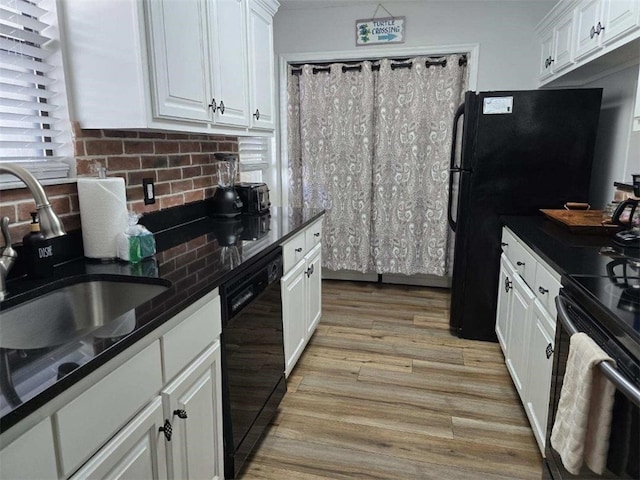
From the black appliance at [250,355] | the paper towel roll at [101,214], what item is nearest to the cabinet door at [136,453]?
the black appliance at [250,355]

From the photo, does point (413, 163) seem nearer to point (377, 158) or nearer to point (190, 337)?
point (377, 158)

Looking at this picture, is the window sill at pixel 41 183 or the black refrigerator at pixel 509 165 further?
the black refrigerator at pixel 509 165

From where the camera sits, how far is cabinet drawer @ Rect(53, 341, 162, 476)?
0.84m

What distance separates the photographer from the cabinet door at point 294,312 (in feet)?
7.26

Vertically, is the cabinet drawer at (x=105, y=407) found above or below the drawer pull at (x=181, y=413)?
above

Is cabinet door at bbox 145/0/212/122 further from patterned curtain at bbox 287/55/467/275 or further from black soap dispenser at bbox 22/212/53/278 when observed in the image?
patterned curtain at bbox 287/55/467/275

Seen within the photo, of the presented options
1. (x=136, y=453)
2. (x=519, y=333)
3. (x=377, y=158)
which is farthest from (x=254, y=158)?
(x=136, y=453)

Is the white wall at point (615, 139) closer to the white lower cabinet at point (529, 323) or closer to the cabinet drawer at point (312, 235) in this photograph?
the white lower cabinet at point (529, 323)

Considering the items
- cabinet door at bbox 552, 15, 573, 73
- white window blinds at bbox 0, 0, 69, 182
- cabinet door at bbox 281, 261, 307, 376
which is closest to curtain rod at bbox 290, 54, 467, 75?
cabinet door at bbox 552, 15, 573, 73

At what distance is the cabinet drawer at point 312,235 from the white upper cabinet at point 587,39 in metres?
1.77

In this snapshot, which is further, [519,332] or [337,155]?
[337,155]

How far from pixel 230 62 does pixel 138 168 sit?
0.73 metres

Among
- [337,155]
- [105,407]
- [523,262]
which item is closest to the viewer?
[105,407]

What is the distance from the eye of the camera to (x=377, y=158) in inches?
152
